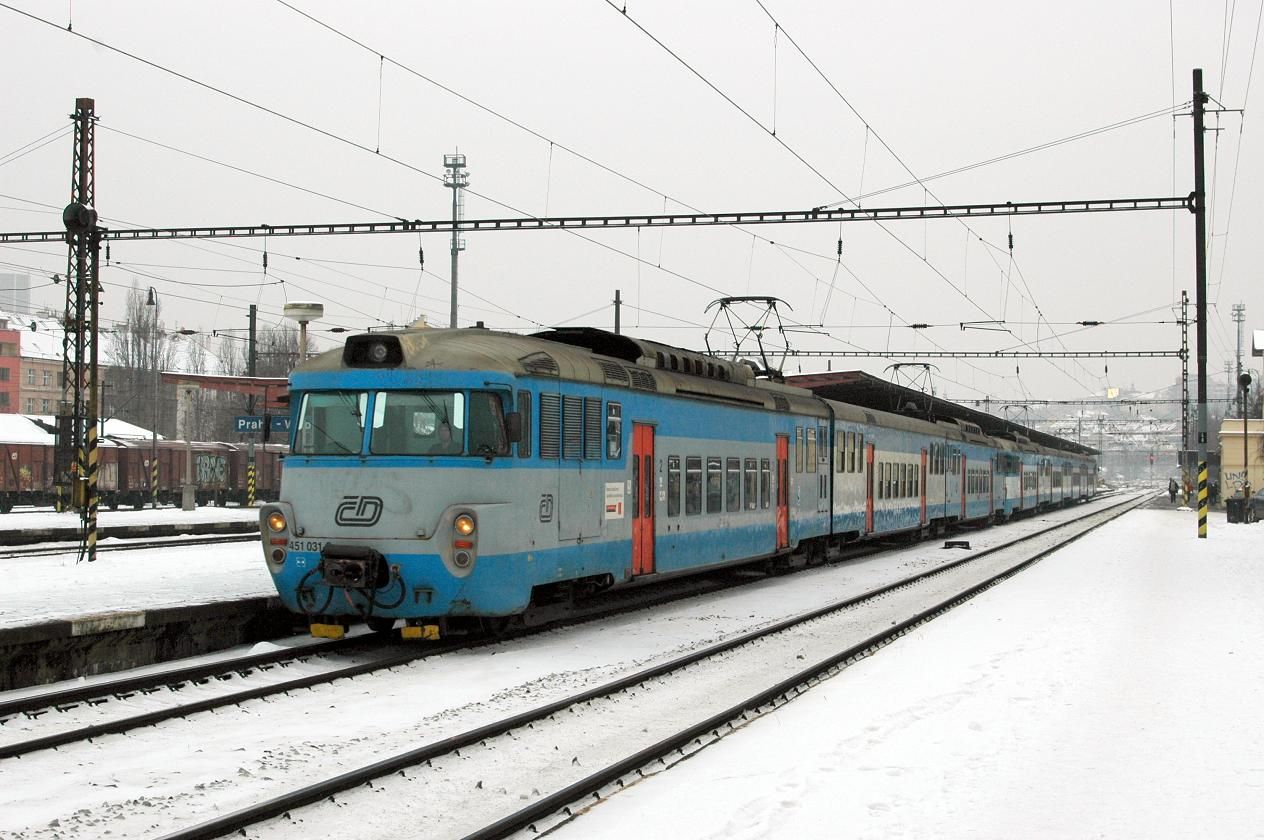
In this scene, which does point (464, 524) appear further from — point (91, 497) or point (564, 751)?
point (91, 497)

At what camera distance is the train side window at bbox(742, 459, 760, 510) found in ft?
66.5

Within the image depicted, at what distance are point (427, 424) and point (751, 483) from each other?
336 inches

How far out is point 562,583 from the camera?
1487 centimetres

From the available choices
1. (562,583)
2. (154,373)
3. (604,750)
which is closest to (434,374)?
(562,583)

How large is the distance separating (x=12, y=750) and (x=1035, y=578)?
721 inches

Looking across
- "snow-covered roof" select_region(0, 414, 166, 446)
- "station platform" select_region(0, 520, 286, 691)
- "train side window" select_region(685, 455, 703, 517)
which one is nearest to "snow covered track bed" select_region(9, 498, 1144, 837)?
"station platform" select_region(0, 520, 286, 691)

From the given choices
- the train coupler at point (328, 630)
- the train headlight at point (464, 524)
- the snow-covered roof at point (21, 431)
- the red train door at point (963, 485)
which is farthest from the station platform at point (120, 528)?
the red train door at point (963, 485)

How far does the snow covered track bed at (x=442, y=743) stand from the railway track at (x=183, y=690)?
148 mm

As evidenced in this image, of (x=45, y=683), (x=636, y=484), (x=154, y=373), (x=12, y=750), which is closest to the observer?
(x=12, y=750)

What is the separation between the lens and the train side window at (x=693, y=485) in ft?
58.6

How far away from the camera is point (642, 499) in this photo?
16391 mm

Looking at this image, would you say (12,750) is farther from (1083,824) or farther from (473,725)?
(1083,824)

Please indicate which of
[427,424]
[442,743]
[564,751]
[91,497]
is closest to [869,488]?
[91,497]

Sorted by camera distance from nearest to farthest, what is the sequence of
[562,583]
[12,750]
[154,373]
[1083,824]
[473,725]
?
[1083,824] < [12,750] < [473,725] < [562,583] < [154,373]
